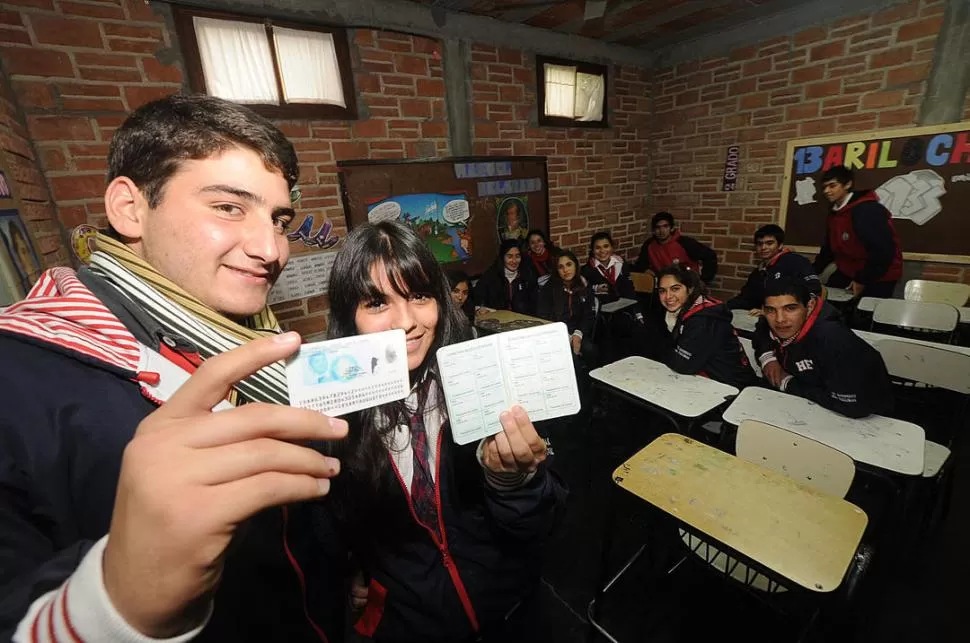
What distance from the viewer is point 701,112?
4.83 metres

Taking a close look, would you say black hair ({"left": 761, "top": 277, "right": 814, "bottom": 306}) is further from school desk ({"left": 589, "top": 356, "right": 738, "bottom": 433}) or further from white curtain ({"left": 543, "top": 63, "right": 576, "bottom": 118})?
white curtain ({"left": 543, "top": 63, "right": 576, "bottom": 118})

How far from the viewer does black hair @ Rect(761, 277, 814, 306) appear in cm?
228

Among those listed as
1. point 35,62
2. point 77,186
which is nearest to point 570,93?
point 35,62

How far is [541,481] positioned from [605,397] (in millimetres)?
2704

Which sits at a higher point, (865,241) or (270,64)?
(270,64)

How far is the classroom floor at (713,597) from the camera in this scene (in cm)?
170

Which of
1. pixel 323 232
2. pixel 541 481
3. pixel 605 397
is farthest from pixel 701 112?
pixel 541 481

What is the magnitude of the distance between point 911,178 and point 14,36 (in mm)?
7035

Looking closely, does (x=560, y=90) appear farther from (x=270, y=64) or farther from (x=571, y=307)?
(x=270, y=64)

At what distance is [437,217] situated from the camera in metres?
3.68

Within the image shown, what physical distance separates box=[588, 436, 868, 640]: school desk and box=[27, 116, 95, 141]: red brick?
351 cm

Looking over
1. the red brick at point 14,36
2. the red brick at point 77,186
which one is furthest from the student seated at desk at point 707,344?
the red brick at point 14,36

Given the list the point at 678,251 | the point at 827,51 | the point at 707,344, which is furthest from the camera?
the point at 678,251

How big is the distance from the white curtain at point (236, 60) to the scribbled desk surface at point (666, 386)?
126 inches
